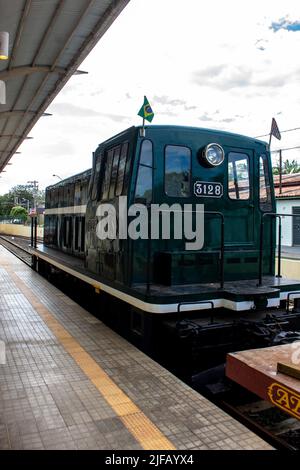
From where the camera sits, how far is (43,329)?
6125 mm

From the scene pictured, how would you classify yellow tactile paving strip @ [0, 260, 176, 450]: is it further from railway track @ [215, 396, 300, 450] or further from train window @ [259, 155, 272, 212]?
train window @ [259, 155, 272, 212]

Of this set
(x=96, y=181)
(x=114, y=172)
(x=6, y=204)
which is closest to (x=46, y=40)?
(x=96, y=181)

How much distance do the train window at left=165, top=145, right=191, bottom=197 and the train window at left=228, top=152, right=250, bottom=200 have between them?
2.30 ft

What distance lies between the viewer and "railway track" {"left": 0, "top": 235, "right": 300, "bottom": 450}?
11.9 feet

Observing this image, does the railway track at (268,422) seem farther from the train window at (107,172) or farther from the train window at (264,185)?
the train window at (107,172)

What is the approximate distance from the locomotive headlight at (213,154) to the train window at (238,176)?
322 mm

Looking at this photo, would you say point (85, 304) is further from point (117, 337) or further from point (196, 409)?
point (196, 409)

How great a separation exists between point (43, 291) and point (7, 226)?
3886 cm

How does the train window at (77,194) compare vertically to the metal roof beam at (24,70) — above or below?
below

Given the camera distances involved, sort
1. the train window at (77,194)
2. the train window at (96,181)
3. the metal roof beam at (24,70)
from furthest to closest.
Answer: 1. the metal roof beam at (24,70)
2. the train window at (77,194)
3. the train window at (96,181)

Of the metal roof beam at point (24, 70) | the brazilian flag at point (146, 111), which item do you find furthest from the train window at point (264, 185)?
the metal roof beam at point (24, 70)

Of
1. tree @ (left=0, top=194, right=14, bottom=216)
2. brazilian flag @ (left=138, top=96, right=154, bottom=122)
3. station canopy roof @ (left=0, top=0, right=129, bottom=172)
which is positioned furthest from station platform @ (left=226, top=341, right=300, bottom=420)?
tree @ (left=0, top=194, right=14, bottom=216)

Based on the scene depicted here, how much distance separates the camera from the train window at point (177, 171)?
546 centimetres
